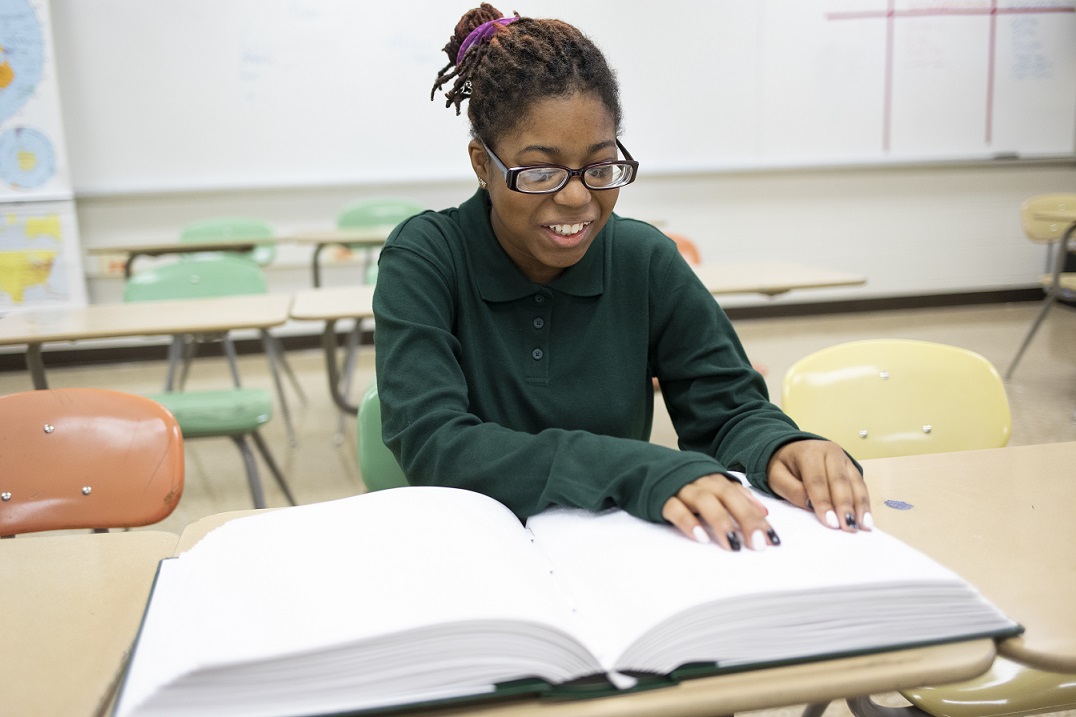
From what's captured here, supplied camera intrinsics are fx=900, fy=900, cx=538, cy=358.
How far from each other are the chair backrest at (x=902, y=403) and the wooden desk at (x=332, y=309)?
47.3 inches

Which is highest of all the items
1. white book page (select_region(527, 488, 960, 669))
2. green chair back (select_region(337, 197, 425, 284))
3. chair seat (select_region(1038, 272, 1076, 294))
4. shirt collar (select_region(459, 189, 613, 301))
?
shirt collar (select_region(459, 189, 613, 301))

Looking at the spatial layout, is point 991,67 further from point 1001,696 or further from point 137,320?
point 1001,696

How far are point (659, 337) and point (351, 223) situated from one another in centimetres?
321

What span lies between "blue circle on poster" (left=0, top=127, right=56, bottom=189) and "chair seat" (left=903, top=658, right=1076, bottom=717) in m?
4.28

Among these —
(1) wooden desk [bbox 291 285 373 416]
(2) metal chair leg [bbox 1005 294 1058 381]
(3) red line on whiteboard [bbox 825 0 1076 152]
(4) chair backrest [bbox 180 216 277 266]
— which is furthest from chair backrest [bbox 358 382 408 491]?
(3) red line on whiteboard [bbox 825 0 1076 152]

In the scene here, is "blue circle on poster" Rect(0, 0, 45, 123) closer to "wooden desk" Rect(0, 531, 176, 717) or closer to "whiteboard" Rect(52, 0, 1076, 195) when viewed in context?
"whiteboard" Rect(52, 0, 1076, 195)

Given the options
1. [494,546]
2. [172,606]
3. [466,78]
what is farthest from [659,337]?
[172,606]

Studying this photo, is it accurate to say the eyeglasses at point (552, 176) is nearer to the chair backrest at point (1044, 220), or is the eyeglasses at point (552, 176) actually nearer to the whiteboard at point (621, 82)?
the chair backrest at point (1044, 220)

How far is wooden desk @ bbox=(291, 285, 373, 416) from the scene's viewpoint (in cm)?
254

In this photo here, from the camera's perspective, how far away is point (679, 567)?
2.17 ft

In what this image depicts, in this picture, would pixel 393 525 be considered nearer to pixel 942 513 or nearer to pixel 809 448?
pixel 809 448

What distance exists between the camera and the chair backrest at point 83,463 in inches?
49.7

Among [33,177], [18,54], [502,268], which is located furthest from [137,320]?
[18,54]

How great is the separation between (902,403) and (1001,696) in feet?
1.70
